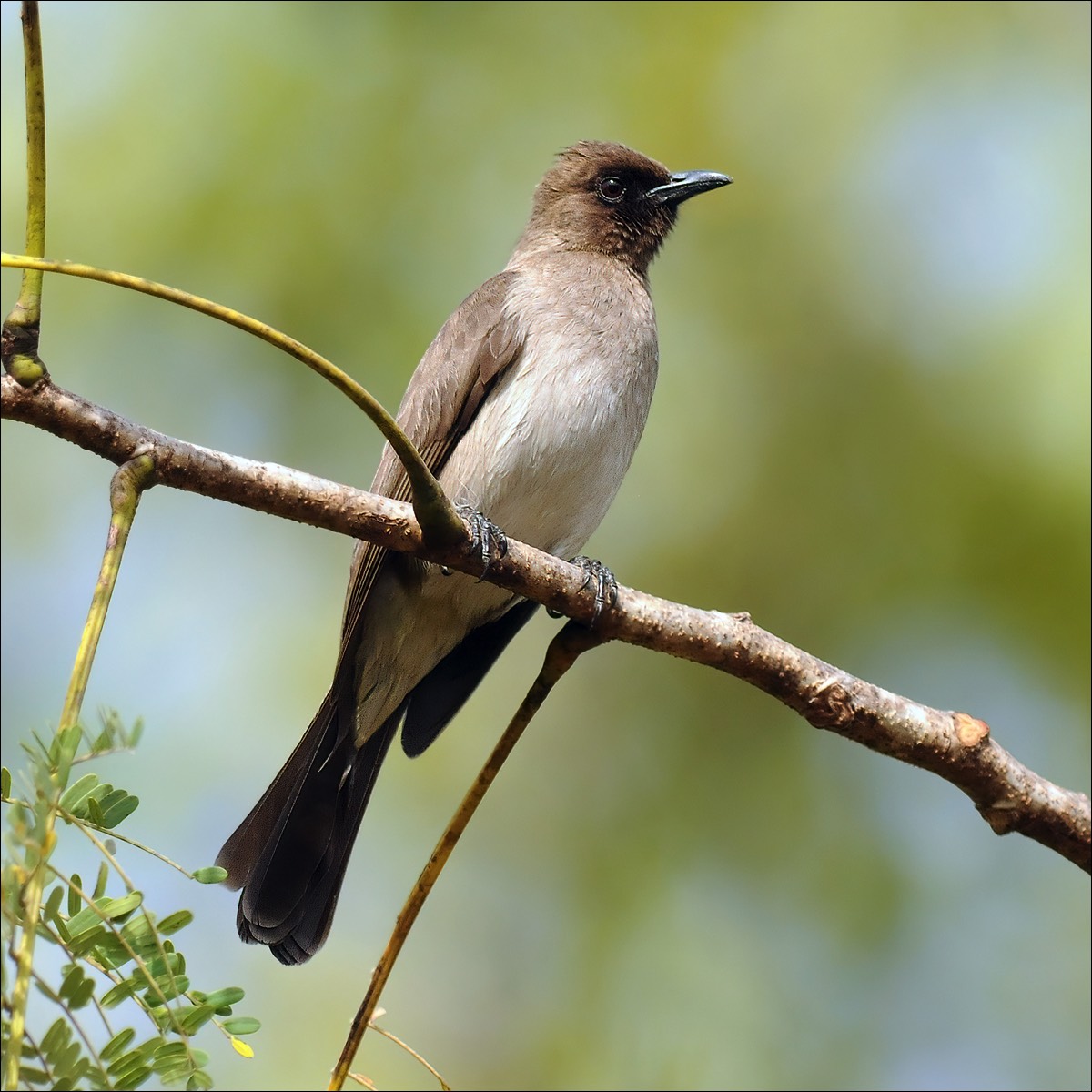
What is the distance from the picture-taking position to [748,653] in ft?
10.4

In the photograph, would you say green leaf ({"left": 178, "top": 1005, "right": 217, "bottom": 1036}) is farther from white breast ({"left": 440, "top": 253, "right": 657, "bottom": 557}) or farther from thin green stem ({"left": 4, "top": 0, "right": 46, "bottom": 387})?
white breast ({"left": 440, "top": 253, "right": 657, "bottom": 557})

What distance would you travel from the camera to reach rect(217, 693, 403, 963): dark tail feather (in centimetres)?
412

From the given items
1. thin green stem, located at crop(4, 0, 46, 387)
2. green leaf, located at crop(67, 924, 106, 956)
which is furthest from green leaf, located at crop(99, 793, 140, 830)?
thin green stem, located at crop(4, 0, 46, 387)

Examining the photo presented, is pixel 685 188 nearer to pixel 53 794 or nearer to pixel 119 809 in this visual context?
pixel 119 809

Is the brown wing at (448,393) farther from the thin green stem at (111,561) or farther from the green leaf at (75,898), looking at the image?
the green leaf at (75,898)

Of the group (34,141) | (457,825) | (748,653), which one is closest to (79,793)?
(34,141)

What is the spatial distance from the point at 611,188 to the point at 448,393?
1654 mm

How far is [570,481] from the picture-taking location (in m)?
4.45

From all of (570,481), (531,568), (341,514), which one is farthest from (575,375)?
(341,514)

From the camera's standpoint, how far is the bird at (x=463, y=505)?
4.21 meters

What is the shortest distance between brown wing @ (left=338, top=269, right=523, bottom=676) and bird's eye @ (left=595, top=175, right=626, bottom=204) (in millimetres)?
1150

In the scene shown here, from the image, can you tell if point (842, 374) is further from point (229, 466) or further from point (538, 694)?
point (229, 466)

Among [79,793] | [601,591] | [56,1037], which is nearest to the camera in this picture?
[56,1037]

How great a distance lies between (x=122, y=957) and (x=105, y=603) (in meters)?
0.47
